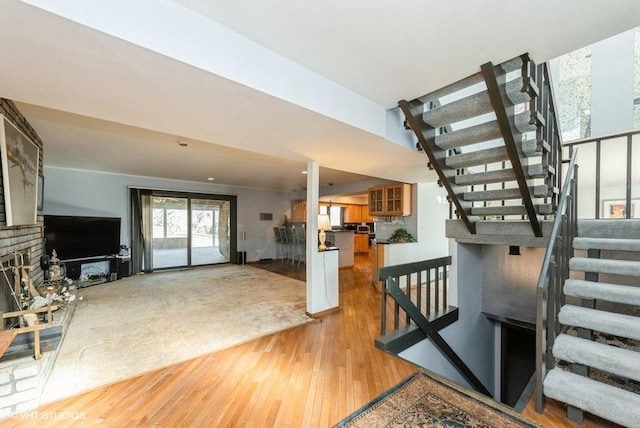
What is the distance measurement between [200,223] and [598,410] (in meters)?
7.66

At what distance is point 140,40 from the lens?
1322 millimetres

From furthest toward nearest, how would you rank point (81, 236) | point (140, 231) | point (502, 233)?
1. point (140, 231)
2. point (81, 236)
3. point (502, 233)

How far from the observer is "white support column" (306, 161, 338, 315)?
3.64m

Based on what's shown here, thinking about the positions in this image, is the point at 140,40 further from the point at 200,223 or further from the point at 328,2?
the point at 200,223

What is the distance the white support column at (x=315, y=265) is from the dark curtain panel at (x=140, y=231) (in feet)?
16.0

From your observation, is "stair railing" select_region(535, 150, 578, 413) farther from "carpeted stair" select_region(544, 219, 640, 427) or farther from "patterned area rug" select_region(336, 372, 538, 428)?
"patterned area rug" select_region(336, 372, 538, 428)

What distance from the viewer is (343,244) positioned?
733 centimetres

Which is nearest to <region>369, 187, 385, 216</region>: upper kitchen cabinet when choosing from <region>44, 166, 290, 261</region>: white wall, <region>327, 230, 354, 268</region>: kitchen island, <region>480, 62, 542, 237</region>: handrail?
<region>327, 230, 354, 268</region>: kitchen island

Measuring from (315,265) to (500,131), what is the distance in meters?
2.57

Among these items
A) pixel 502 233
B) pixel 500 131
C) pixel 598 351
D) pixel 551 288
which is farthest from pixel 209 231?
pixel 598 351

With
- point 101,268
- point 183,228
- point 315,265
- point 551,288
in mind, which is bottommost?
point 101,268

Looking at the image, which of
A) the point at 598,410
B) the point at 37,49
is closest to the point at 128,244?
the point at 37,49

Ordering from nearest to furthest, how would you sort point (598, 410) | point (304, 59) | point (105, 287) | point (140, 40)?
point (140, 40) < point (598, 410) < point (304, 59) < point (105, 287)

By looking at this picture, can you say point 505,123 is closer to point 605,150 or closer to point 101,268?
point 605,150
